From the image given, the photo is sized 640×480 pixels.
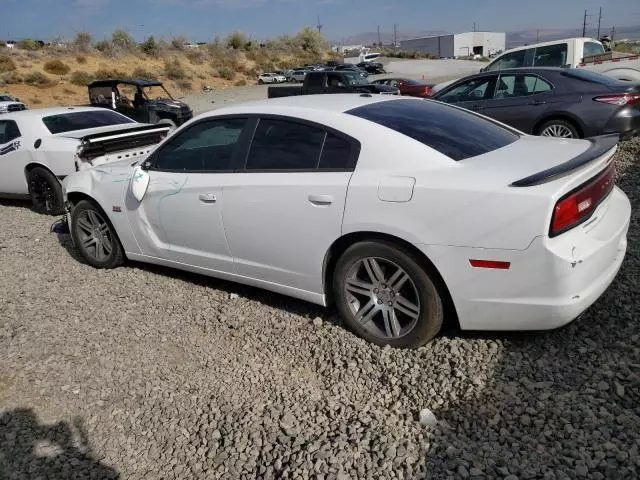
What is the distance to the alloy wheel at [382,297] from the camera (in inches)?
128

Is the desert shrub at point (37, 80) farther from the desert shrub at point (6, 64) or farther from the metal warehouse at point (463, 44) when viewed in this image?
the metal warehouse at point (463, 44)

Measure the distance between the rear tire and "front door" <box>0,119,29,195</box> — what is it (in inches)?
291

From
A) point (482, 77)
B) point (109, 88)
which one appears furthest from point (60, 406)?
point (109, 88)

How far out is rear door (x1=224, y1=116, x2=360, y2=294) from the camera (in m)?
3.41

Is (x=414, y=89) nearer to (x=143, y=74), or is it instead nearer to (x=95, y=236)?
(x=95, y=236)

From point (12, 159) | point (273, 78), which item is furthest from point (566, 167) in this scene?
point (273, 78)

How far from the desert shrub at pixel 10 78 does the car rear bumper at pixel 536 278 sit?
41.1 m

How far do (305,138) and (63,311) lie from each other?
2.48 metres

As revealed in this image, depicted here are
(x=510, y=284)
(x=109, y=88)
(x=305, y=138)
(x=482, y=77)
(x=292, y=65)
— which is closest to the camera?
(x=510, y=284)

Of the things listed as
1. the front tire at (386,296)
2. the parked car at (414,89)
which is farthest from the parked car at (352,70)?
the front tire at (386,296)

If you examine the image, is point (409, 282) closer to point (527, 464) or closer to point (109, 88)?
point (527, 464)

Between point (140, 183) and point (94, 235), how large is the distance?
43.0 inches

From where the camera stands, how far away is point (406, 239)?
122 inches

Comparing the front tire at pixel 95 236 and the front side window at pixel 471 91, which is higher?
the front side window at pixel 471 91
